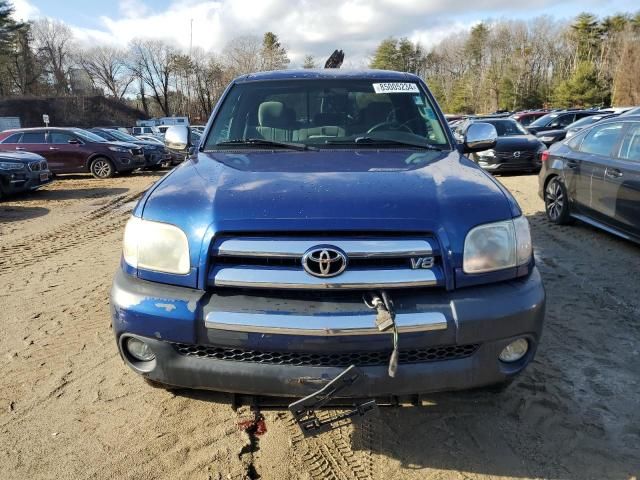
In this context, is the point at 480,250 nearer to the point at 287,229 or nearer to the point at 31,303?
the point at 287,229

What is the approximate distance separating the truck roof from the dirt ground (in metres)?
2.27

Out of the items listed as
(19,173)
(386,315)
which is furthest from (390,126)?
(19,173)

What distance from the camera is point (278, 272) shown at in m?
2.08

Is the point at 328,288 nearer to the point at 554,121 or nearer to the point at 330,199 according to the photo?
the point at 330,199

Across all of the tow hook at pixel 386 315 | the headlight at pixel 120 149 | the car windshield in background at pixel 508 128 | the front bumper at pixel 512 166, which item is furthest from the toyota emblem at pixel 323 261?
the headlight at pixel 120 149

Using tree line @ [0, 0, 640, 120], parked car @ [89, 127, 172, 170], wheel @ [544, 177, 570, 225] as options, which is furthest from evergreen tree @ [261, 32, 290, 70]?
wheel @ [544, 177, 570, 225]

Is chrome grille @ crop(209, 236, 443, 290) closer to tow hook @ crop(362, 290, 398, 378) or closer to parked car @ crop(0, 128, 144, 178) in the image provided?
tow hook @ crop(362, 290, 398, 378)

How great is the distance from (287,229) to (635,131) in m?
5.31

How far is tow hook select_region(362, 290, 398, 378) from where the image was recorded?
199 cm

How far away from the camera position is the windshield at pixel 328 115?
132 inches

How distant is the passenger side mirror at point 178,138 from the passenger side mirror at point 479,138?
216cm

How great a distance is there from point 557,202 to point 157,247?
6.51 metres

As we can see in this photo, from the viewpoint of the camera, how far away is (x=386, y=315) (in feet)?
6.59

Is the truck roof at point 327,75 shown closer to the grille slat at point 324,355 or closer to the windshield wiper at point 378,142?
the windshield wiper at point 378,142
